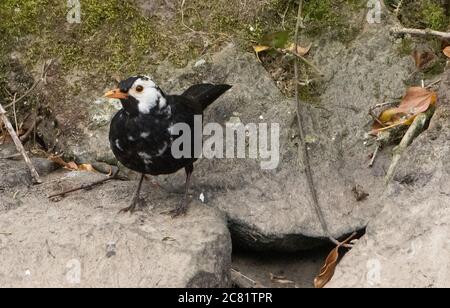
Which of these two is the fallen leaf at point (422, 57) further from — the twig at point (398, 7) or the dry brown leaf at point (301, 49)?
the dry brown leaf at point (301, 49)

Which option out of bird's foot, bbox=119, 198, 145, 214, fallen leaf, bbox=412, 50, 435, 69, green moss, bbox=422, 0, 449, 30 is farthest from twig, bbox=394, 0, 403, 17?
bird's foot, bbox=119, 198, 145, 214

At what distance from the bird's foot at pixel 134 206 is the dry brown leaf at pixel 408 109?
5.15ft

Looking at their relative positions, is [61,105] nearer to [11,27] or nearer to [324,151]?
[11,27]

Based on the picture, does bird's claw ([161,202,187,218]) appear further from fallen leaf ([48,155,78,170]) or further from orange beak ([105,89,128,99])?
fallen leaf ([48,155,78,170])

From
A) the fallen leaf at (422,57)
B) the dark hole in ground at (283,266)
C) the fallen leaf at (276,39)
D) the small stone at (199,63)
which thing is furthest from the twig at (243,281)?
the fallen leaf at (422,57)

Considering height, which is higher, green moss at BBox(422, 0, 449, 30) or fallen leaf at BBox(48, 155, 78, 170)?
green moss at BBox(422, 0, 449, 30)

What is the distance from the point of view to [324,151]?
17.7 feet

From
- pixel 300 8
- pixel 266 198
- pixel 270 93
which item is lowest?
pixel 266 198

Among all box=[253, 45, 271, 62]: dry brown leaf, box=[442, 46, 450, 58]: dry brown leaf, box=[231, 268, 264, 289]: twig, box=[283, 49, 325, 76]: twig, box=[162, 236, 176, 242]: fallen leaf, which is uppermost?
box=[442, 46, 450, 58]: dry brown leaf

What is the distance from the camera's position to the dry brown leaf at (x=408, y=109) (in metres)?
5.30

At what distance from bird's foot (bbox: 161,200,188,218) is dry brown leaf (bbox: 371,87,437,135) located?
1.36 metres

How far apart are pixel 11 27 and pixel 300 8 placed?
6.69 feet

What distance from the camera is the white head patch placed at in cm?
477
